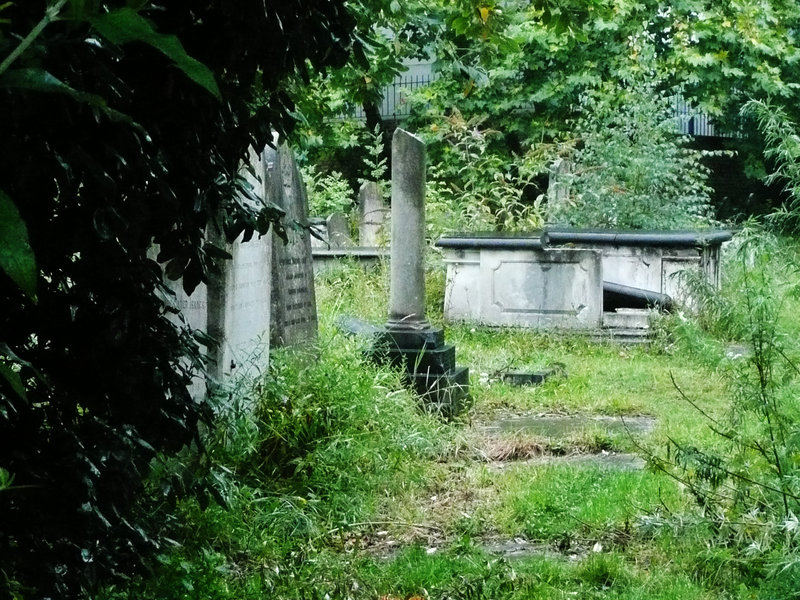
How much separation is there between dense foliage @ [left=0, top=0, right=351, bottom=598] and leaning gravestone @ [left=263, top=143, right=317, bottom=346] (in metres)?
4.87

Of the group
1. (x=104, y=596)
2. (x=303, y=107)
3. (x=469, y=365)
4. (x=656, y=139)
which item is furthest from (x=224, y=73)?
(x=656, y=139)

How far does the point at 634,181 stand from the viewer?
14.2m

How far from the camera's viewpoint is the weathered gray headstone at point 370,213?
57.5ft

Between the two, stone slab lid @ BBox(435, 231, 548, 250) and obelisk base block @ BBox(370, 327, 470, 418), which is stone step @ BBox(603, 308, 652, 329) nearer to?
stone slab lid @ BBox(435, 231, 548, 250)

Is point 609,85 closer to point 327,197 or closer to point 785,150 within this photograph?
point 327,197

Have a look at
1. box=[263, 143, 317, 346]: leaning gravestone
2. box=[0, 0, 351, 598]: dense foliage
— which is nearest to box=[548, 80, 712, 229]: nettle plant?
box=[263, 143, 317, 346]: leaning gravestone

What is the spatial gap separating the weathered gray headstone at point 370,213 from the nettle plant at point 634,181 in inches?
151

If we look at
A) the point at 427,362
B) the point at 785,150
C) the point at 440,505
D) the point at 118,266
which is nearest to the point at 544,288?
the point at 427,362

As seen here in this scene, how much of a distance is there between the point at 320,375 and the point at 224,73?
4.13 m

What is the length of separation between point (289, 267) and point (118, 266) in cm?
562

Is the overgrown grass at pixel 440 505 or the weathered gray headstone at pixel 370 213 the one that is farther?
the weathered gray headstone at pixel 370 213

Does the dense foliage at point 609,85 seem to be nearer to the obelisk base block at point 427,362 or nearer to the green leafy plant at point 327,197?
the green leafy plant at point 327,197

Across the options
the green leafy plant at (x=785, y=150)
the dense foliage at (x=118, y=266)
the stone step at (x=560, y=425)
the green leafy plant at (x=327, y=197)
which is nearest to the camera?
the dense foliage at (x=118, y=266)

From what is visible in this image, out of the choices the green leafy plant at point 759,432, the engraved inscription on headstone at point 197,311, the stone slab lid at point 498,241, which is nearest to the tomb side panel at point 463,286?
the stone slab lid at point 498,241
